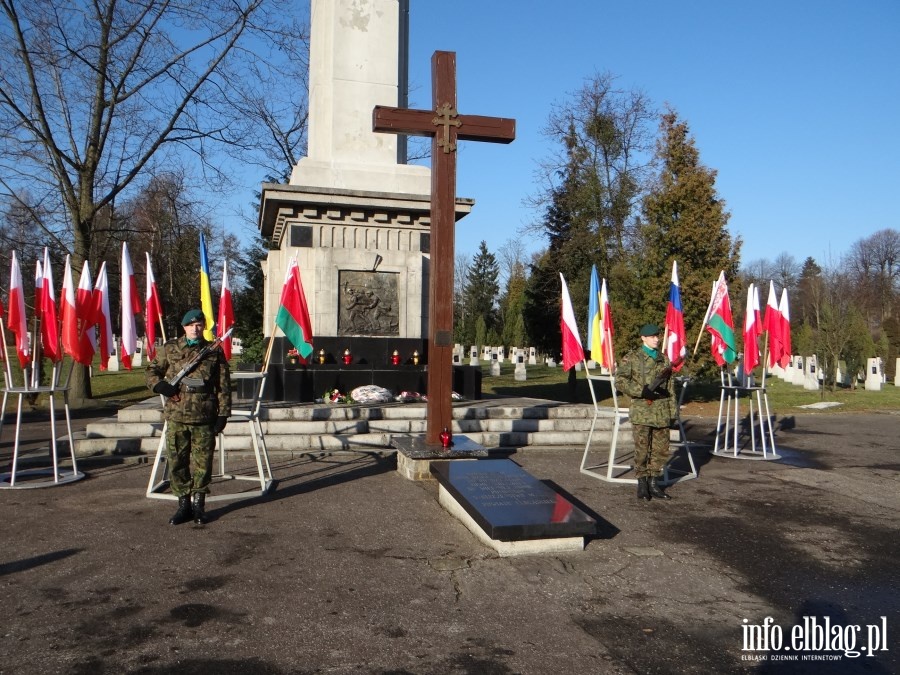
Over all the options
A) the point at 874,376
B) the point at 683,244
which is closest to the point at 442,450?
the point at 683,244

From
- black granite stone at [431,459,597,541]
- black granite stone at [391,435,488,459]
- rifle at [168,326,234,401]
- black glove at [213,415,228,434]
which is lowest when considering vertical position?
black granite stone at [431,459,597,541]

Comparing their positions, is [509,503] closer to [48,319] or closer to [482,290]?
[48,319]

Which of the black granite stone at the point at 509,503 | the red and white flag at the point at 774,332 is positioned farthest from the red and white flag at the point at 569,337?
the red and white flag at the point at 774,332

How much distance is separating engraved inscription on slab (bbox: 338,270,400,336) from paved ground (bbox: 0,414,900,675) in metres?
5.62

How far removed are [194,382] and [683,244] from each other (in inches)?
729

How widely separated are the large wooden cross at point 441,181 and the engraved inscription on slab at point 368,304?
16.5 ft

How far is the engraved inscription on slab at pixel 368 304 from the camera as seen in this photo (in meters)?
13.1

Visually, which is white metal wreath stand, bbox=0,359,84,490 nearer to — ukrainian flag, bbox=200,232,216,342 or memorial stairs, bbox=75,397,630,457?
memorial stairs, bbox=75,397,630,457

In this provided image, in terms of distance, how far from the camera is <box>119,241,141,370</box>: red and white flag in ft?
27.9

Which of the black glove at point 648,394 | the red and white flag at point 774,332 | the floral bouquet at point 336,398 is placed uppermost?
the red and white flag at point 774,332

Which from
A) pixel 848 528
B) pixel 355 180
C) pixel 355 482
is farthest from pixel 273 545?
pixel 355 180

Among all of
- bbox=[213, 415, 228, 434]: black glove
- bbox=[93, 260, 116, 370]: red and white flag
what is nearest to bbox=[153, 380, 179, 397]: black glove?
bbox=[213, 415, 228, 434]: black glove

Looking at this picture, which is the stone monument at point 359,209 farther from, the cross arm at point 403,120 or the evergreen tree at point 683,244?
the evergreen tree at point 683,244

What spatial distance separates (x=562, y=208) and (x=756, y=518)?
2163cm
